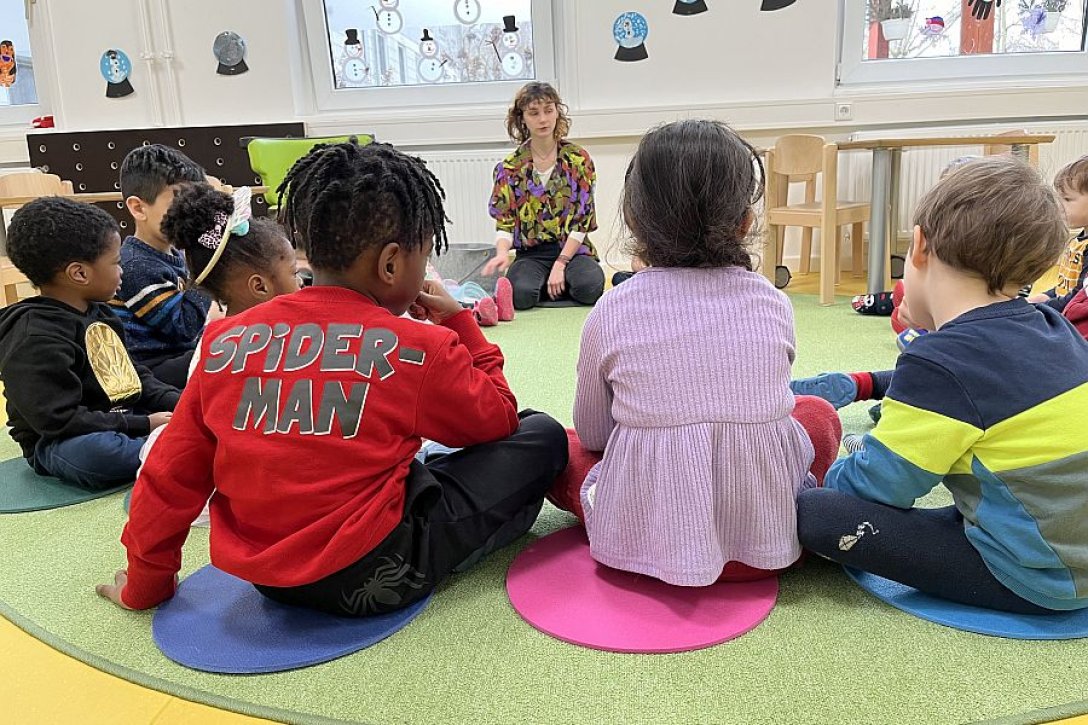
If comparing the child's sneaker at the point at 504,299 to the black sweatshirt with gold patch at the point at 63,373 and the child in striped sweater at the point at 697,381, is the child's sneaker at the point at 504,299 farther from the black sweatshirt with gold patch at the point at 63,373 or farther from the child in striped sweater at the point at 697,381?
the child in striped sweater at the point at 697,381

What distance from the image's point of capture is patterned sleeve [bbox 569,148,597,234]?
12.3ft

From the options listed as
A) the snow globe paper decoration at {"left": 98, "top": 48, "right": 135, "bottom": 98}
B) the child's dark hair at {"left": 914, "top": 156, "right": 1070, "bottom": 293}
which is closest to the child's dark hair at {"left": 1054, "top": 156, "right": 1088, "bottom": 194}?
the child's dark hair at {"left": 914, "top": 156, "right": 1070, "bottom": 293}

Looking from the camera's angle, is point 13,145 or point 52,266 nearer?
point 52,266

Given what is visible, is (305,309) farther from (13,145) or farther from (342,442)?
(13,145)

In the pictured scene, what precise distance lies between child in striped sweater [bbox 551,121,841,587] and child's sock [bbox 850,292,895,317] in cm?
222

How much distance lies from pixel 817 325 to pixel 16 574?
2.67 metres

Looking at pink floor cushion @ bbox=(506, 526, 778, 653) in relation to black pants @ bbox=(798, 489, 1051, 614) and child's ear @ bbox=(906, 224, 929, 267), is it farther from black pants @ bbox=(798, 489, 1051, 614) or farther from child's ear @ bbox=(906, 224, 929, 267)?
child's ear @ bbox=(906, 224, 929, 267)

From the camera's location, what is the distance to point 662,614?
47.8 inches

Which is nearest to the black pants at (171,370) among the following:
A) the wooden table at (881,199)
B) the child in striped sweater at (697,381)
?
the child in striped sweater at (697,381)

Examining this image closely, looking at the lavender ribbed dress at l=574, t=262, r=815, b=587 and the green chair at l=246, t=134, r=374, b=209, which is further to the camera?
the green chair at l=246, t=134, r=374, b=209

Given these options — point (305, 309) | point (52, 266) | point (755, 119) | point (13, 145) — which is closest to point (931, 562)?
point (305, 309)

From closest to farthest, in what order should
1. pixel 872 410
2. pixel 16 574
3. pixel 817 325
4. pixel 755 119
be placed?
pixel 16 574
pixel 872 410
pixel 817 325
pixel 755 119

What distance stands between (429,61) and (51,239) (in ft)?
11.3

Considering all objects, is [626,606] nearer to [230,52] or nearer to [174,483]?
[174,483]
